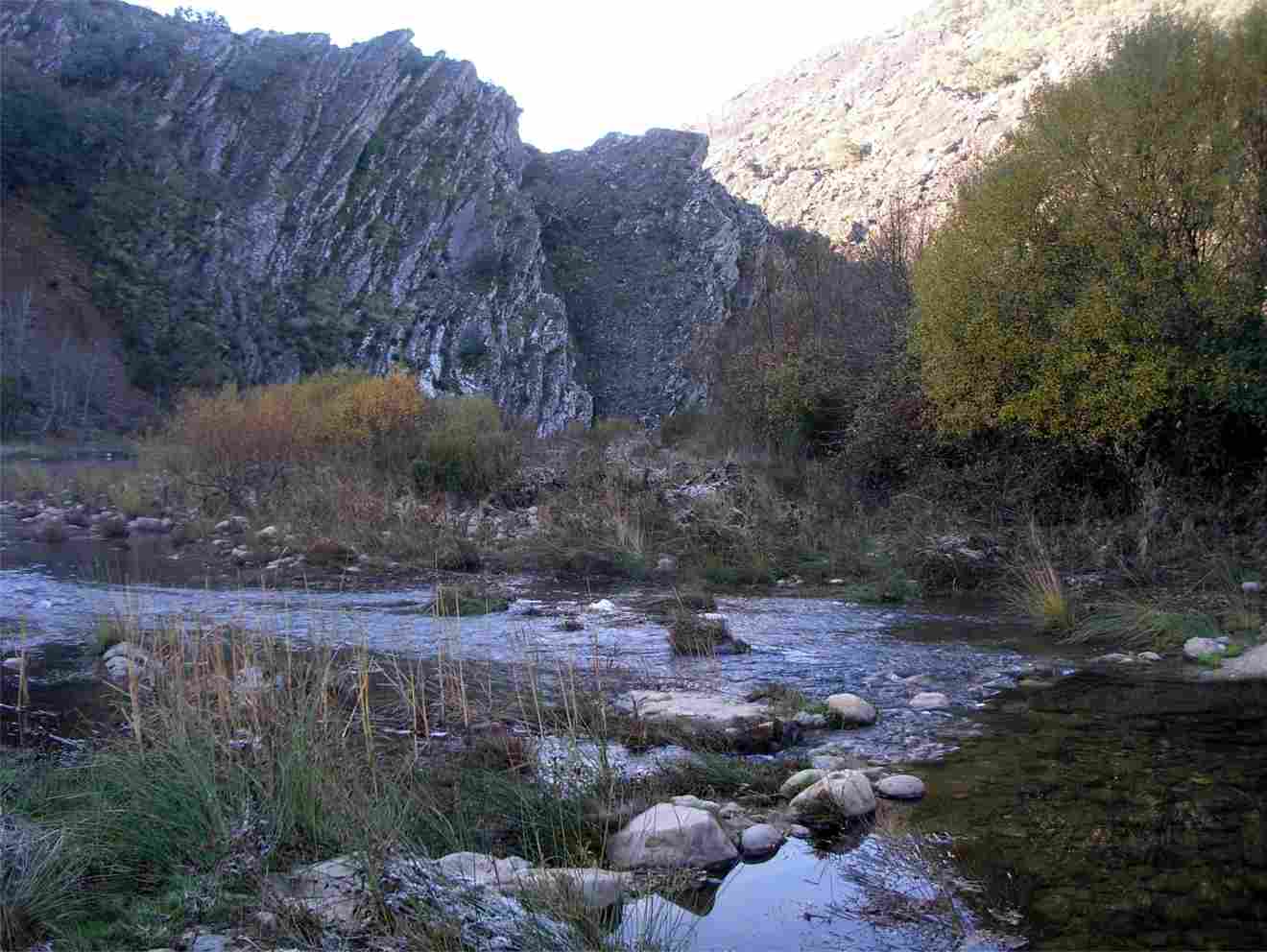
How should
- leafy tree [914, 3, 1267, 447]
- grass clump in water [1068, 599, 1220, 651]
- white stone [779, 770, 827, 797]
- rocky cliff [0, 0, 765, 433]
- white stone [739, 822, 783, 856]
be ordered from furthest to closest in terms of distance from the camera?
1. rocky cliff [0, 0, 765, 433]
2. leafy tree [914, 3, 1267, 447]
3. grass clump in water [1068, 599, 1220, 651]
4. white stone [779, 770, 827, 797]
5. white stone [739, 822, 783, 856]

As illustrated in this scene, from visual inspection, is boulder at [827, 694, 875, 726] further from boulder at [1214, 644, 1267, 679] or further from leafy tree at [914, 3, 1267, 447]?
leafy tree at [914, 3, 1267, 447]

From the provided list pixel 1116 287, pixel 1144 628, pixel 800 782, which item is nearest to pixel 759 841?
pixel 800 782

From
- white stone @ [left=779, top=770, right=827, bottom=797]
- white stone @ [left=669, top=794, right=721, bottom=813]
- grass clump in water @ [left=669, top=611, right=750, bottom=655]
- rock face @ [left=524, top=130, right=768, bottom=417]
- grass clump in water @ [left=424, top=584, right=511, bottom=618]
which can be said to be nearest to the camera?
white stone @ [left=669, top=794, right=721, bottom=813]

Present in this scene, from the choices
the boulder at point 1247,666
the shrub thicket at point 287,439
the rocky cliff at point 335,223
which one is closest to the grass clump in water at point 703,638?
the boulder at point 1247,666

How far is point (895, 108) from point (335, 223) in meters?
30.1

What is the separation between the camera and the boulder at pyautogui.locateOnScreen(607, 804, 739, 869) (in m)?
4.87

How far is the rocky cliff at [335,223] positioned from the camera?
48531 mm

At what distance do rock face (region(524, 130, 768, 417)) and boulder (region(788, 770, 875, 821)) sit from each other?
132 ft

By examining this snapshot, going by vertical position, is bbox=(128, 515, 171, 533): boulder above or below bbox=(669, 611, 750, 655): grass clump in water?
above

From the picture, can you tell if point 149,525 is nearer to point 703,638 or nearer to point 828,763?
point 703,638

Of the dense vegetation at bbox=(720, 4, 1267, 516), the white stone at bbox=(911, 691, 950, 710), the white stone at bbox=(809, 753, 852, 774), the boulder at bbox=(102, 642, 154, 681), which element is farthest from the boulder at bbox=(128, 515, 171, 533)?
the white stone at bbox=(809, 753, 852, 774)

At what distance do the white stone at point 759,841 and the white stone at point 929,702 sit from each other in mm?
2682

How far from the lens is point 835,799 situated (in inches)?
215

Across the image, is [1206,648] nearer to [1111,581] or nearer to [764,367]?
[1111,581]
